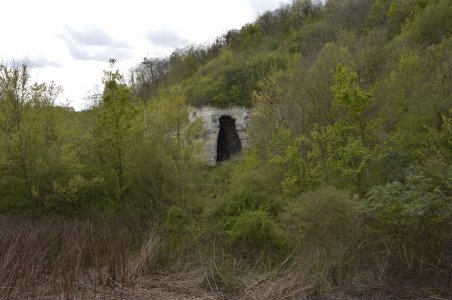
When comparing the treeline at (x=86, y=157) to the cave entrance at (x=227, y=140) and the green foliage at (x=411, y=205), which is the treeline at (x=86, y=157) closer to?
the green foliage at (x=411, y=205)

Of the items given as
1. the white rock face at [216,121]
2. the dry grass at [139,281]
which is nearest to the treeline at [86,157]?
the dry grass at [139,281]

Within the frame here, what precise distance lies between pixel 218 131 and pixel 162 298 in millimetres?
31562

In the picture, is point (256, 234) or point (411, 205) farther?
point (256, 234)

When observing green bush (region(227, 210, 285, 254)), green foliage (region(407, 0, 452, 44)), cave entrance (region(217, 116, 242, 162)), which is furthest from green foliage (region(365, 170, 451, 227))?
cave entrance (region(217, 116, 242, 162))

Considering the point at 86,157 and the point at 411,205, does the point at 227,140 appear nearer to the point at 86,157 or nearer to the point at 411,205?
the point at 86,157

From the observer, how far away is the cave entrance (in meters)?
40.5

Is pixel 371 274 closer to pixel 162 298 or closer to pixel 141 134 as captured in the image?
pixel 162 298

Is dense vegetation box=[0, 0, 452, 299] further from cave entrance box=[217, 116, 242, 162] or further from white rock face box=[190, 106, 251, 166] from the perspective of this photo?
cave entrance box=[217, 116, 242, 162]

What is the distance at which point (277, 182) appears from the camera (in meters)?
16.9

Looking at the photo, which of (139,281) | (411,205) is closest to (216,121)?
(411,205)

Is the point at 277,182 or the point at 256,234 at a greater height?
the point at 277,182

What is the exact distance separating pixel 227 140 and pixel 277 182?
81.2 feet

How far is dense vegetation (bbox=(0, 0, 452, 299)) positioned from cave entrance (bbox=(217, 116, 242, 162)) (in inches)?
446

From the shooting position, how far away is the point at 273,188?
1675 cm
